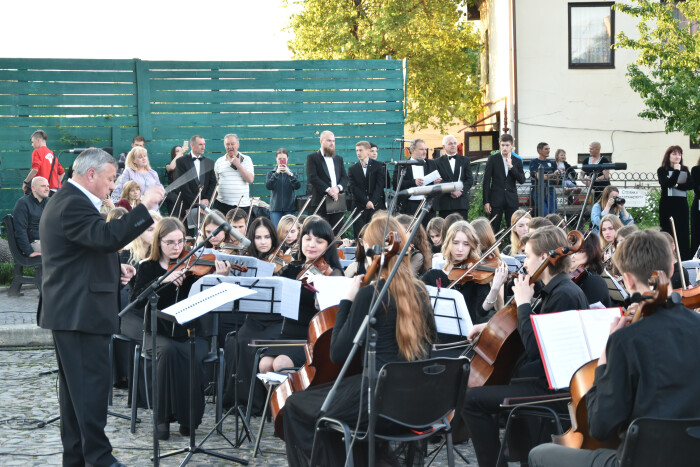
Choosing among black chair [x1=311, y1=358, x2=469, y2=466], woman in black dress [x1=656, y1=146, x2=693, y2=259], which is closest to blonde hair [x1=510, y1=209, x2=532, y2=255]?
woman in black dress [x1=656, y1=146, x2=693, y2=259]

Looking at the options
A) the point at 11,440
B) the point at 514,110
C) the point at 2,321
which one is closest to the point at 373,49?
the point at 514,110

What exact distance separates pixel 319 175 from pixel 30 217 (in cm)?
414

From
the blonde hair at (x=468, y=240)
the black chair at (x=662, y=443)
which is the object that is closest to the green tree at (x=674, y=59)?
the blonde hair at (x=468, y=240)

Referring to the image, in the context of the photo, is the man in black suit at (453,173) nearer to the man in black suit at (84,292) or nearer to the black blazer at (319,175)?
the black blazer at (319,175)

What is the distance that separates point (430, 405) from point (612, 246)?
15.2 feet

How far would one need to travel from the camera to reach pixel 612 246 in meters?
8.38

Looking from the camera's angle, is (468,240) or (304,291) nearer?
(304,291)

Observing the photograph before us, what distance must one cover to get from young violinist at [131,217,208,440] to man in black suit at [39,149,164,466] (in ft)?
3.03

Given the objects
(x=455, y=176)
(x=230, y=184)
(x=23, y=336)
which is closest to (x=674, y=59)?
(x=455, y=176)

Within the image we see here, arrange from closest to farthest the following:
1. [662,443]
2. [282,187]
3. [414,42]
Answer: [662,443] → [282,187] → [414,42]

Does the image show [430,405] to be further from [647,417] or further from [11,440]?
[11,440]

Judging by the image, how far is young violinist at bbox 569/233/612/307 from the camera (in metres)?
6.29

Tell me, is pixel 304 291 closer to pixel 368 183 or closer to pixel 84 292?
pixel 84 292

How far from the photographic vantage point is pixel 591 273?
648 centimetres
